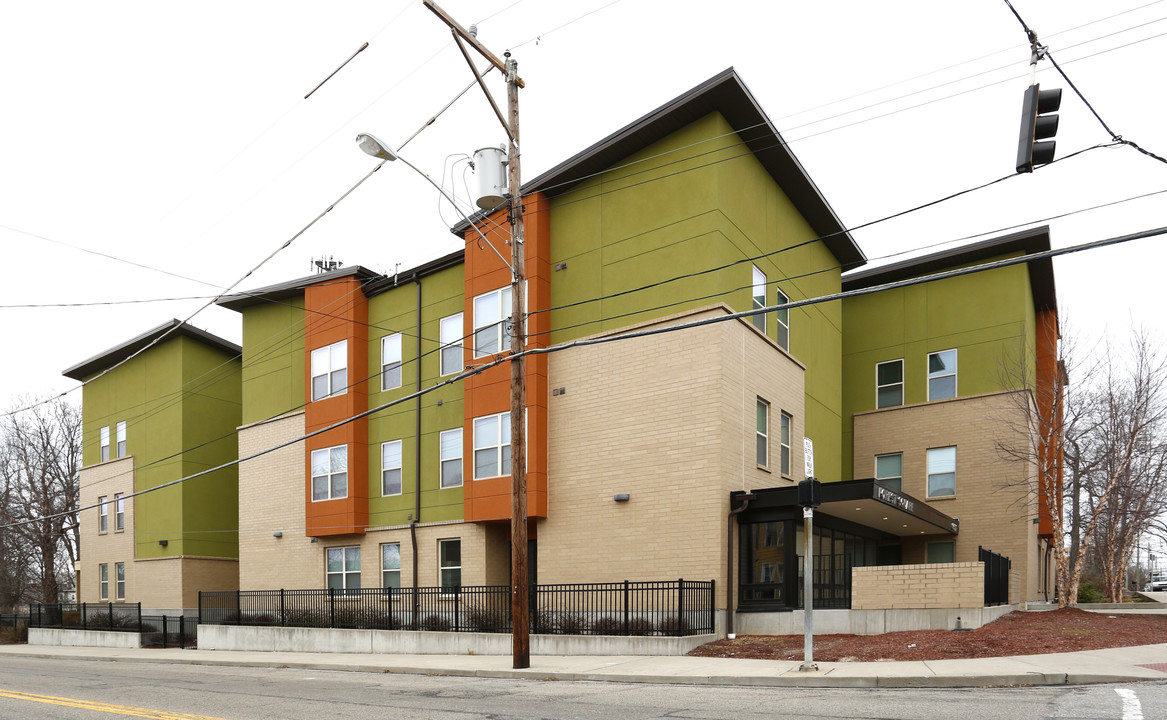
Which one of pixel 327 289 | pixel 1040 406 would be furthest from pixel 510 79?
pixel 1040 406

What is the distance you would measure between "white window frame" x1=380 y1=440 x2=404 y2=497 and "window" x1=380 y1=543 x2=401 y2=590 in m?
1.62

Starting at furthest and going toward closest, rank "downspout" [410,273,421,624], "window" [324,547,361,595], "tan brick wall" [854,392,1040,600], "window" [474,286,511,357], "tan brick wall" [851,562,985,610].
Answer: "window" [324,547,361,595] < "tan brick wall" [854,392,1040,600] < "downspout" [410,273,421,624] < "window" [474,286,511,357] < "tan brick wall" [851,562,985,610]

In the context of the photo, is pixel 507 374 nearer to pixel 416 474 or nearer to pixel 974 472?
pixel 416 474

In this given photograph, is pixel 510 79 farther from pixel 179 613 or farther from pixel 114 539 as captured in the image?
pixel 114 539

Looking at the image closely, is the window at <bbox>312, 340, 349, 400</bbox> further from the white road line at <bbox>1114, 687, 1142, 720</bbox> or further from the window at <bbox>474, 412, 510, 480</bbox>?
the white road line at <bbox>1114, 687, 1142, 720</bbox>

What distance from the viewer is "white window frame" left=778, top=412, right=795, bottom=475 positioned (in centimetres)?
2484

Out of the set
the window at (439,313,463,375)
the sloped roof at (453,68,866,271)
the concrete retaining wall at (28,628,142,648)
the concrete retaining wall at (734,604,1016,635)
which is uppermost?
the sloped roof at (453,68,866,271)

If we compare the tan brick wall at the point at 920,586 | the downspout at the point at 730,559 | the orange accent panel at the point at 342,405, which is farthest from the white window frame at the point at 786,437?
the orange accent panel at the point at 342,405

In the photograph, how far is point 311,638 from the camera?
25.0m

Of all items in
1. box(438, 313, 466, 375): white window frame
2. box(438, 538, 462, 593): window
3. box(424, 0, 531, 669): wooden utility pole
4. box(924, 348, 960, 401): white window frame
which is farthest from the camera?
box(924, 348, 960, 401): white window frame

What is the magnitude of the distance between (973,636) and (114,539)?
117 feet

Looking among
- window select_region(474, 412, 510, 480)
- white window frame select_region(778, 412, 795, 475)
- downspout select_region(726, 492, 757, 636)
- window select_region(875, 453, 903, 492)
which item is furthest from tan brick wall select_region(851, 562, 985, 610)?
window select_region(875, 453, 903, 492)

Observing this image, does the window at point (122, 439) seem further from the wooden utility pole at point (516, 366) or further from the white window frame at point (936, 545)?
the white window frame at point (936, 545)

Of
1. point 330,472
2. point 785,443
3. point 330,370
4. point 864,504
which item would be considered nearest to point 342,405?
point 330,370
